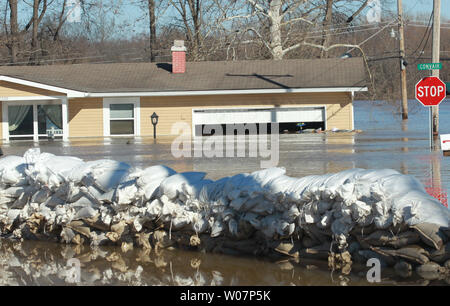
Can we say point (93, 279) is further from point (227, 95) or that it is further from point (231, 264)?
point (227, 95)

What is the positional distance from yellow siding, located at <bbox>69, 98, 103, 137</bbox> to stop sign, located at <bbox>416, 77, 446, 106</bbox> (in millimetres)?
15607

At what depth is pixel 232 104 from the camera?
31.3 meters

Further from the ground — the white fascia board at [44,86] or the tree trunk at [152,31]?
the tree trunk at [152,31]

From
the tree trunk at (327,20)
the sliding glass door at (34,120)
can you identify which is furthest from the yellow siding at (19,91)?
the tree trunk at (327,20)

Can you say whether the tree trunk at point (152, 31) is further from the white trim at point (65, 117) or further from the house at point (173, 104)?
the white trim at point (65, 117)

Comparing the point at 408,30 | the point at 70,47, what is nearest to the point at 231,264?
Result: the point at 70,47

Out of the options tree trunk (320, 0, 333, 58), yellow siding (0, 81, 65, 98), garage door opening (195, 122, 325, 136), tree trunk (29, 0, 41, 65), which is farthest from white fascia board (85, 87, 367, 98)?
tree trunk (29, 0, 41, 65)

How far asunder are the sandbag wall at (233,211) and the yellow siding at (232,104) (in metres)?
21.0

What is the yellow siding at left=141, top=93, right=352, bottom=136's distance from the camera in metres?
31.1

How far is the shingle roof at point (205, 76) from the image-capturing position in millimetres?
31203

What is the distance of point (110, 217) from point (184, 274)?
1969 millimetres

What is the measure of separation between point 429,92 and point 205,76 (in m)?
14.0

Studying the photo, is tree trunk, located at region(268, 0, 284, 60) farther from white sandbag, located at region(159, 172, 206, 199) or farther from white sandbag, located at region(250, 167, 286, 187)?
white sandbag, located at region(250, 167, 286, 187)

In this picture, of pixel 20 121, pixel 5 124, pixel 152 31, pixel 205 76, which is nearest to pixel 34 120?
pixel 20 121
